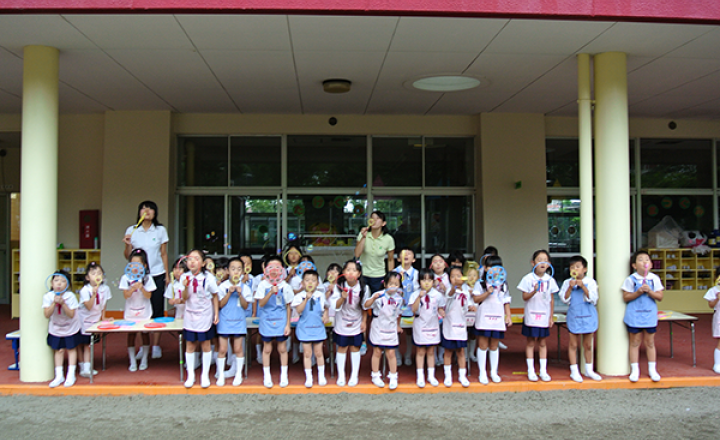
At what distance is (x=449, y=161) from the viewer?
31.9 ft

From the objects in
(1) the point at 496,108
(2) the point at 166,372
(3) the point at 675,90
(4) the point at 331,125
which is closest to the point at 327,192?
(4) the point at 331,125

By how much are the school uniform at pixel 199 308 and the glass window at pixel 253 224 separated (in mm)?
4120

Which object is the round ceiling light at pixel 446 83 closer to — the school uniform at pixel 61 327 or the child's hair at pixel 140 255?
the child's hair at pixel 140 255

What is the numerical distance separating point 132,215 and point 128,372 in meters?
3.82

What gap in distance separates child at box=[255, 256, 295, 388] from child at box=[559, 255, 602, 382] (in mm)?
2884

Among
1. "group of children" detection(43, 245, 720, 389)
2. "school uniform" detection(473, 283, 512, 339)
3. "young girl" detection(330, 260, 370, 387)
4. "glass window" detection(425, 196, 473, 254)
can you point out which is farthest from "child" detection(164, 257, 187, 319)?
"glass window" detection(425, 196, 473, 254)

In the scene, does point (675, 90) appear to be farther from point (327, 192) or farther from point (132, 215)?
point (132, 215)

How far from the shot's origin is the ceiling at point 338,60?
17.0ft

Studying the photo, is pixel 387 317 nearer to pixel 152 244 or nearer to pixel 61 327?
pixel 152 244

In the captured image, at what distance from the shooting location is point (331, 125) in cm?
939

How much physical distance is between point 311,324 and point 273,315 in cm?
40

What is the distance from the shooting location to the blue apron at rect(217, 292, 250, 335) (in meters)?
5.32

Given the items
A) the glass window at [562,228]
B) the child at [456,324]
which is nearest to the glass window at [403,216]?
the glass window at [562,228]

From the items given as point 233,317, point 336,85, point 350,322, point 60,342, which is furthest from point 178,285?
point 336,85
